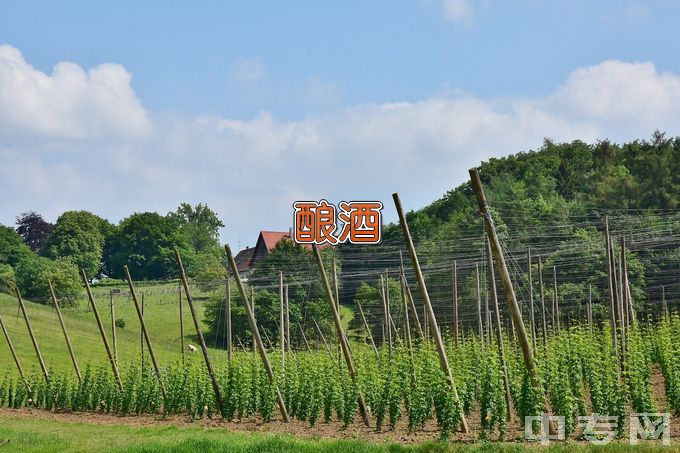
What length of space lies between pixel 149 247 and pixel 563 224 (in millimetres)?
65397

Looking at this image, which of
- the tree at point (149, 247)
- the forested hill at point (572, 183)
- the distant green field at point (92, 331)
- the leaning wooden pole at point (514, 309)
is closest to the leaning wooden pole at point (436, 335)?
the leaning wooden pole at point (514, 309)

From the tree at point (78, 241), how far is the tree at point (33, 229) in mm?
12459

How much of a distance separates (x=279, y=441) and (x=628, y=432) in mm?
5664

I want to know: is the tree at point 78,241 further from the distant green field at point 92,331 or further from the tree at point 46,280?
the distant green field at point 92,331

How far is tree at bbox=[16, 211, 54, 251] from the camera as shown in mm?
130375

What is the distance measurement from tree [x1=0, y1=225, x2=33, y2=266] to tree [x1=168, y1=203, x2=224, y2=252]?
2773 cm

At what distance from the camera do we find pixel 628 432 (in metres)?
15.4

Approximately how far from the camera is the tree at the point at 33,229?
130 m

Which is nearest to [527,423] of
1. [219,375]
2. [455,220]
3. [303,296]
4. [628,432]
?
[628,432]

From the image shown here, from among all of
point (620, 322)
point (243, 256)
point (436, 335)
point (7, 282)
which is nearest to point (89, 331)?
point (7, 282)

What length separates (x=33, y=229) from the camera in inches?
5162

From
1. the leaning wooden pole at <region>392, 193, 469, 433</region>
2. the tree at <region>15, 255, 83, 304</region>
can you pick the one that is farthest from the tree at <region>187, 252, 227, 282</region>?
the leaning wooden pole at <region>392, 193, 469, 433</region>

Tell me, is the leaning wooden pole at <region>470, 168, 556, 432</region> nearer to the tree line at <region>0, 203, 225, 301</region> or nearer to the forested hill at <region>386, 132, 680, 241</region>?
the forested hill at <region>386, 132, 680, 241</region>

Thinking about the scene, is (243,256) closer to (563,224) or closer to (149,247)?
(149,247)
